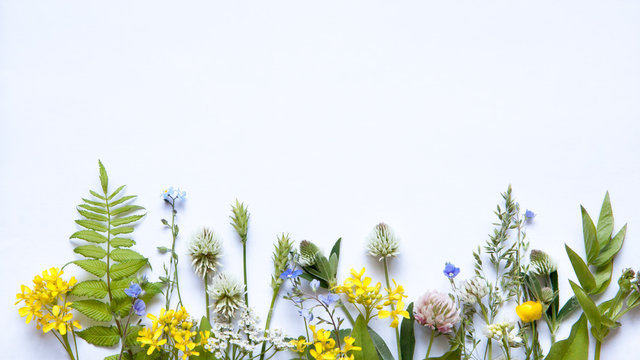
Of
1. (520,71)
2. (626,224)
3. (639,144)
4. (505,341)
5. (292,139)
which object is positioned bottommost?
(505,341)

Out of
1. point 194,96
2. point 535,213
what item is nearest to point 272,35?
point 194,96

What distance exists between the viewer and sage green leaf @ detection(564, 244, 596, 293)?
1.03m

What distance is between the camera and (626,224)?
1079 millimetres

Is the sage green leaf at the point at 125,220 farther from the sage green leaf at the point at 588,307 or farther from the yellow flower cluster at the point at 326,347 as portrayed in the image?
the sage green leaf at the point at 588,307

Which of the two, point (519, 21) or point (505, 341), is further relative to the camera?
point (519, 21)

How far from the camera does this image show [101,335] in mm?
1033

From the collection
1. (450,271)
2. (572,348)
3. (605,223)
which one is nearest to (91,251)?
(450,271)

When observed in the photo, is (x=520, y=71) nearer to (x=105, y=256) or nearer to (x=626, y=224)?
(x=626, y=224)

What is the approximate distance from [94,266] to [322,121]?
0.66m

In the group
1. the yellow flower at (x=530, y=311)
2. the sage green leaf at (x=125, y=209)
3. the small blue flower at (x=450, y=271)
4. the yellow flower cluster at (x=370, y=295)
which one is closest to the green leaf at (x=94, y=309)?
the sage green leaf at (x=125, y=209)

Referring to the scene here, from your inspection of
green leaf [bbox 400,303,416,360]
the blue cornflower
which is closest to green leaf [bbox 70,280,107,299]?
the blue cornflower

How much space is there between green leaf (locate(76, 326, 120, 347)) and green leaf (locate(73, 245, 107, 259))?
0.17m

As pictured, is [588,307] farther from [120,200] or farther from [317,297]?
[120,200]

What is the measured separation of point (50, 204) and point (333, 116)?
76 centimetres
